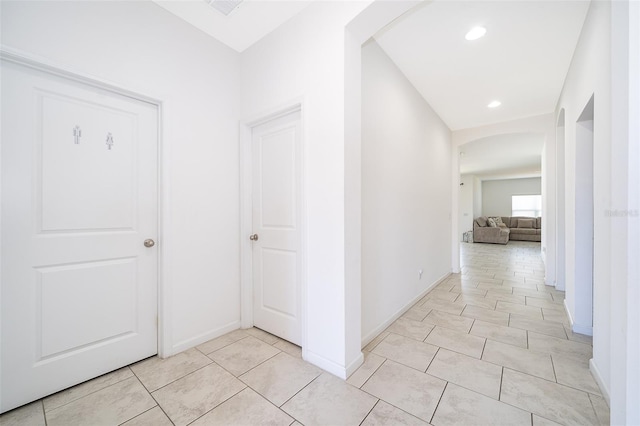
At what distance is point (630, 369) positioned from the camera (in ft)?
3.25

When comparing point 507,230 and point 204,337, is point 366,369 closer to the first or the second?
point 204,337

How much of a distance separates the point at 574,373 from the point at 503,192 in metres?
12.3

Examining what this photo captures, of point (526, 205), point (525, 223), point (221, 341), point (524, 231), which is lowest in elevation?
point (221, 341)

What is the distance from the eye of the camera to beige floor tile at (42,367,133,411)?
5.04ft

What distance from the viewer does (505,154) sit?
22.6ft

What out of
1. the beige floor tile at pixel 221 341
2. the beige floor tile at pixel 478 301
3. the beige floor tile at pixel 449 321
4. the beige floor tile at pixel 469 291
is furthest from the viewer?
the beige floor tile at pixel 469 291

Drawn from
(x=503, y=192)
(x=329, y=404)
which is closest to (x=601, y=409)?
(x=329, y=404)

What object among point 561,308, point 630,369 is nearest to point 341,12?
point 630,369

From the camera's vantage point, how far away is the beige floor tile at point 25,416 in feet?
4.53

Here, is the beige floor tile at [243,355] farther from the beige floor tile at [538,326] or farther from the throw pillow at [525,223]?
the throw pillow at [525,223]

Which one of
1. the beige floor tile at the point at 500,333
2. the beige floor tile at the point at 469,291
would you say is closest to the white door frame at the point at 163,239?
the beige floor tile at the point at 500,333

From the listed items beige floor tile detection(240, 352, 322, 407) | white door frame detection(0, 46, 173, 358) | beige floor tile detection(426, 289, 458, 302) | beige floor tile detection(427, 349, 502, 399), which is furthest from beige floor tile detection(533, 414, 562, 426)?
white door frame detection(0, 46, 173, 358)

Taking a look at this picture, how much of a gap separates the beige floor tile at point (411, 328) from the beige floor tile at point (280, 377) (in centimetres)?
102

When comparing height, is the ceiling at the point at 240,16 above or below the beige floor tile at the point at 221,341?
above
